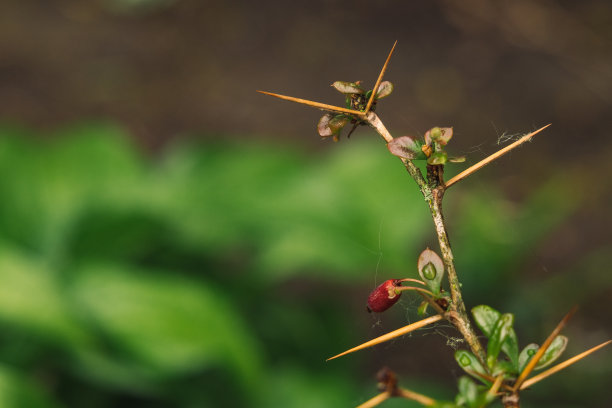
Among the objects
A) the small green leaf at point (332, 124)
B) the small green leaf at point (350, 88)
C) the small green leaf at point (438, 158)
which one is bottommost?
the small green leaf at point (438, 158)

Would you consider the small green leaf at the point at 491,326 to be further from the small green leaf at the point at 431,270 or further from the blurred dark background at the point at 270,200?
the blurred dark background at the point at 270,200

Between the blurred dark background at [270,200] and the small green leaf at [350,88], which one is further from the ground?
the blurred dark background at [270,200]

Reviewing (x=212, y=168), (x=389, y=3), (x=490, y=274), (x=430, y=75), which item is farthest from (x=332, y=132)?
(x=389, y=3)

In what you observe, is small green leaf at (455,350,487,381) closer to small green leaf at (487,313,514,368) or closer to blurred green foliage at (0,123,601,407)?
small green leaf at (487,313,514,368)

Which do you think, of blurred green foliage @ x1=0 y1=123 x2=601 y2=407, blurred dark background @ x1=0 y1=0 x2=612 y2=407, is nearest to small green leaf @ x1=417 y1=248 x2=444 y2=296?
blurred dark background @ x1=0 y1=0 x2=612 y2=407

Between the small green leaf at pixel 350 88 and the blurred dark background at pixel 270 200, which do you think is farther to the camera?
the blurred dark background at pixel 270 200

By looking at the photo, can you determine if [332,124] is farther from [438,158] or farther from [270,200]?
[270,200]

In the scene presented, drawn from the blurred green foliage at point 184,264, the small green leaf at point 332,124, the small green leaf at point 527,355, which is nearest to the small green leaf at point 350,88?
the small green leaf at point 332,124
